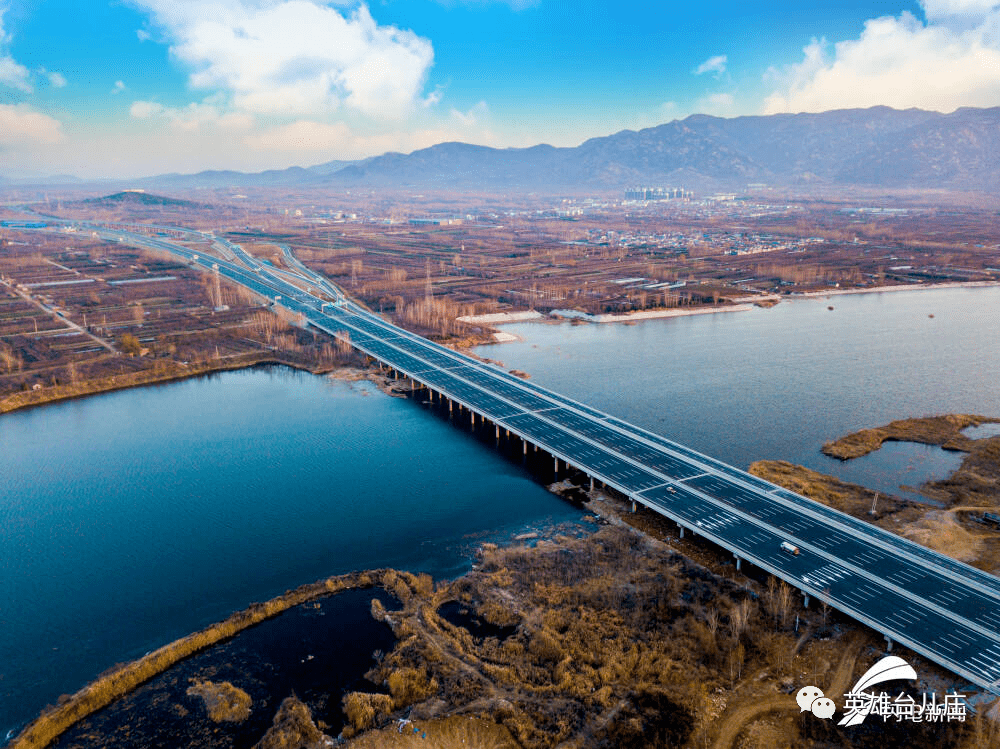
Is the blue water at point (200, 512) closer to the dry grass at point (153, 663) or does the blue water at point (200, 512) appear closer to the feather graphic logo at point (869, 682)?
the dry grass at point (153, 663)

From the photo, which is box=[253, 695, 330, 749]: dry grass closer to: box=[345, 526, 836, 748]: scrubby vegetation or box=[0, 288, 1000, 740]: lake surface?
box=[345, 526, 836, 748]: scrubby vegetation

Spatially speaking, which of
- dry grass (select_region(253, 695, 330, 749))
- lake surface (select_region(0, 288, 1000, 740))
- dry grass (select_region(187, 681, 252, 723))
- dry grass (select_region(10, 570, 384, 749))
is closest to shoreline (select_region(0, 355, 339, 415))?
lake surface (select_region(0, 288, 1000, 740))

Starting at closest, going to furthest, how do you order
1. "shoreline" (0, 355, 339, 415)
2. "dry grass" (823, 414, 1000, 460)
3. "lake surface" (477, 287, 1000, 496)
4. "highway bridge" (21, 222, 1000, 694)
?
1. "highway bridge" (21, 222, 1000, 694)
2. "dry grass" (823, 414, 1000, 460)
3. "lake surface" (477, 287, 1000, 496)
4. "shoreline" (0, 355, 339, 415)

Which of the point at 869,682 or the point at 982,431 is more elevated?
the point at 982,431

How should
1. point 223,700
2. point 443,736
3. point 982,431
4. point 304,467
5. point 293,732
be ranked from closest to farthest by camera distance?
point 443,736
point 293,732
point 223,700
point 304,467
point 982,431

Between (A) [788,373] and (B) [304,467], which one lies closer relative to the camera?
(B) [304,467]

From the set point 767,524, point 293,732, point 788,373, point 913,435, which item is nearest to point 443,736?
point 293,732

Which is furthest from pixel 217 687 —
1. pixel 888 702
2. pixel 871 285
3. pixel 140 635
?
pixel 871 285

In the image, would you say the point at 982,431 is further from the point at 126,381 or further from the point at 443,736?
the point at 126,381
